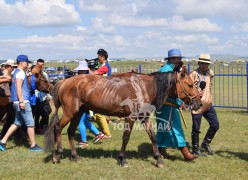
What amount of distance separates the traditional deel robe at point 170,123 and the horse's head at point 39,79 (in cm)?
297

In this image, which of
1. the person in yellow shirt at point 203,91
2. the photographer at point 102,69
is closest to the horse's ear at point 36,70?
the photographer at point 102,69

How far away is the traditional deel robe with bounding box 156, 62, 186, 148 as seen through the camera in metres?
6.13

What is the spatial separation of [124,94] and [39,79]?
8.96ft

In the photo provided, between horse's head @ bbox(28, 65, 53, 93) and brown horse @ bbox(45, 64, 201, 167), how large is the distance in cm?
167

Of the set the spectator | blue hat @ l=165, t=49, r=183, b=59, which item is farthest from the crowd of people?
the spectator

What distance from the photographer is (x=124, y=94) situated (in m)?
5.86

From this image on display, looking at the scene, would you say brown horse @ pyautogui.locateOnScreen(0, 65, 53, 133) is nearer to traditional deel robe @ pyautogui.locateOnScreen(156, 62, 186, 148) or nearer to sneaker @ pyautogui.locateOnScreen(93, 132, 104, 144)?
sneaker @ pyautogui.locateOnScreen(93, 132, 104, 144)

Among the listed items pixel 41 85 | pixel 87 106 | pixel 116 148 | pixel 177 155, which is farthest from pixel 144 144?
pixel 41 85

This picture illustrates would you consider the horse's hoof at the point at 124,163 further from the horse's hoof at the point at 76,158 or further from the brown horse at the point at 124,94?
the horse's hoof at the point at 76,158

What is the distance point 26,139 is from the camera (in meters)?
8.23

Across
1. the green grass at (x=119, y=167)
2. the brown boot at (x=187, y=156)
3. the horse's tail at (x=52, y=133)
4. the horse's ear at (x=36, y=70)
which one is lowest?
the green grass at (x=119, y=167)

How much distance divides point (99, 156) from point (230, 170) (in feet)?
8.47

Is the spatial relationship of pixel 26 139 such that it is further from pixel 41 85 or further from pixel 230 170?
pixel 230 170

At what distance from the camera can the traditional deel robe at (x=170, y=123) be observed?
6129 millimetres
